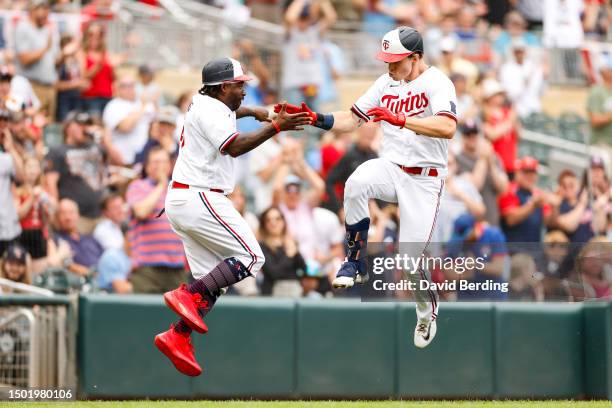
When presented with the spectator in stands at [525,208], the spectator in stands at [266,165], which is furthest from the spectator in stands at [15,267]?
the spectator in stands at [525,208]

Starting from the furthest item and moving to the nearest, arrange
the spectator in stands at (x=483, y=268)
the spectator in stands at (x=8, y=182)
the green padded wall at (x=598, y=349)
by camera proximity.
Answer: the spectator in stands at (x=8, y=182)
the green padded wall at (x=598, y=349)
the spectator in stands at (x=483, y=268)

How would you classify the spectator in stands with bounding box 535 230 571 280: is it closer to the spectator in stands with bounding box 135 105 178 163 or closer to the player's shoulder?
the player's shoulder

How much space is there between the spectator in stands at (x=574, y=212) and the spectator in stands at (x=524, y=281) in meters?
2.72

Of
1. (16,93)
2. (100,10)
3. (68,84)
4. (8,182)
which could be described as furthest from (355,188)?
(100,10)

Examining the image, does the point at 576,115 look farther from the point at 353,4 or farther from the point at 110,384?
the point at 110,384

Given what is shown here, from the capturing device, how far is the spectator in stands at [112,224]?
12.5 meters

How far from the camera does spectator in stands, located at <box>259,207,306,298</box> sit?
12.1m

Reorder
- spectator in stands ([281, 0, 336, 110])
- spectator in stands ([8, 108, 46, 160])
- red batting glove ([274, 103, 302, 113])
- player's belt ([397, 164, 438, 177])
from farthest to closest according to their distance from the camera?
spectator in stands ([281, 0, 336, 110]), spectator in stands ([8, 108, 46, 160]), player's belt ([397, 164, 438, 177]), red batting glove ([274, 103, 302, 113])

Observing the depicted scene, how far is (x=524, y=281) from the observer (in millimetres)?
11211

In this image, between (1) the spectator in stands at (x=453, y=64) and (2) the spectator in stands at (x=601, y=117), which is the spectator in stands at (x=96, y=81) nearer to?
(1) the spectator in stands at (x=453, y=64)

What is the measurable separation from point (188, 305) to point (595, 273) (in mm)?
4026

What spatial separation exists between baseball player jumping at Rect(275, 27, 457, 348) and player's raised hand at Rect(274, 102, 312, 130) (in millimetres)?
319

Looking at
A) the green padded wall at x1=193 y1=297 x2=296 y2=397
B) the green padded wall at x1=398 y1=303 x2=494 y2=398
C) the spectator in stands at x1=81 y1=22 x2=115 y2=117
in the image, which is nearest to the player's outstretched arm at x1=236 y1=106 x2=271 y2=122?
the green padded wall at x1=193 y1=297 x2=296 y2=397

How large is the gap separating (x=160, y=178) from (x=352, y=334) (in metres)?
2.51
